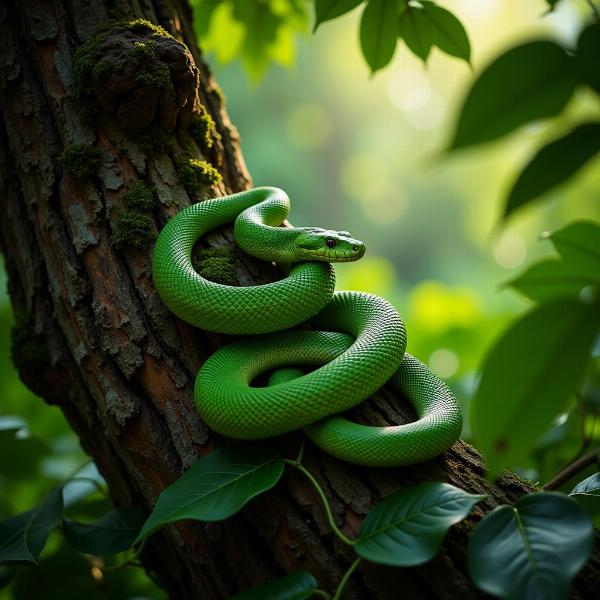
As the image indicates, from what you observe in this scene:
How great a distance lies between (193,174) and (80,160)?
0.43 metres

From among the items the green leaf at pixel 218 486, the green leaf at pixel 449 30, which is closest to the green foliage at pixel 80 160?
the green leaf at pixel 218 486

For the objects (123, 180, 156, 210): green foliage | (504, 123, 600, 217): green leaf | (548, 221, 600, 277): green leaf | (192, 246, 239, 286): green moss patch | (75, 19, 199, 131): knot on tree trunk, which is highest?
(75, 19, 199, 131): knot on tree trunk

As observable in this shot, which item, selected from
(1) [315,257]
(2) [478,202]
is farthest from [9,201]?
(2) [478,202]

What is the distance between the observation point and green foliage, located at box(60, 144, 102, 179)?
84.0 inches

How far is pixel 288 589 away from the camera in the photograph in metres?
1.38

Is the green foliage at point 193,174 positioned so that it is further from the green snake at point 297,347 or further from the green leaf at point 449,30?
the green leaf at point 449,30

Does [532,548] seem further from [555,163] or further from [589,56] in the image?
[589,56]

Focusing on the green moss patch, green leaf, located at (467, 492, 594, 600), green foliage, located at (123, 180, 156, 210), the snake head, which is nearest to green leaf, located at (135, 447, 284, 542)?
green leaf, located at (467, 492, 594, 600)

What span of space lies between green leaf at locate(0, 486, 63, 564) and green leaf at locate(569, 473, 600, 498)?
1.73 meters

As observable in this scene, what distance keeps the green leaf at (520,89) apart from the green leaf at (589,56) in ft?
0.10

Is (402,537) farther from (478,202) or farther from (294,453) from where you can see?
(478,202)

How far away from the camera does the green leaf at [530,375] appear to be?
838 mm

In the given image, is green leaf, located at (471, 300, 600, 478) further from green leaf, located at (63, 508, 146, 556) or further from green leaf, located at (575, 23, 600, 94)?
green leaf, located at (63, 508, 146, 556)

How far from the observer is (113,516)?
2047mm
